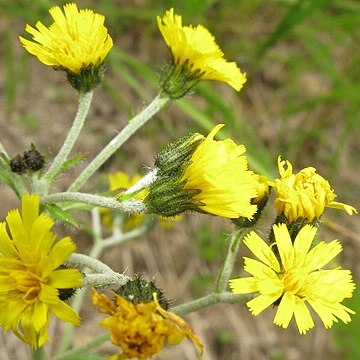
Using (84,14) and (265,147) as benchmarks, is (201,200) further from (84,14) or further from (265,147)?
(265,147)

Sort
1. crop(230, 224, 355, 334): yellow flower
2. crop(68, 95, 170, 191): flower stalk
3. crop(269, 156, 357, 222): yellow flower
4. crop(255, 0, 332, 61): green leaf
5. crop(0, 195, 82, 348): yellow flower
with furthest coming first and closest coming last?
crop(255, 0, 332, 61): green leaf
crop(68, 95, 170, 191): flower stalk
crop(269, 156, 357, 222): yellow flower
crop(230, 224, 355, 334): yellow flower
crop(0, 195, 82, 348): yellow flower

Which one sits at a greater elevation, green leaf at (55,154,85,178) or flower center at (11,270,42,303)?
green leaf at (55,154,85,178)

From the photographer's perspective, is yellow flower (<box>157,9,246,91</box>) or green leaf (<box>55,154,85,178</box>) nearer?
green leaf (<box>55,154,85,178</box>)

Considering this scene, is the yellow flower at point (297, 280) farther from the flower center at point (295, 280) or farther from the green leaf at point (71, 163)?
the green leaf at point (71, 163)

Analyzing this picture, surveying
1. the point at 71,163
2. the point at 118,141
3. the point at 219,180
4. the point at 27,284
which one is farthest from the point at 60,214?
the point at 219,180

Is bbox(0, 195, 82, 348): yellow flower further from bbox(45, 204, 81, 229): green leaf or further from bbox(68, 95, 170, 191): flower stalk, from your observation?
bbox(68, 95, 170, 191): flower stalk

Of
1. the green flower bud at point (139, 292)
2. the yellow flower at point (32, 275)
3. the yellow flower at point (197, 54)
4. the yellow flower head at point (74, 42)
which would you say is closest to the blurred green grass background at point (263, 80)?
the yellow flower at point (197, 54)

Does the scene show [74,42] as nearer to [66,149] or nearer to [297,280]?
[66,149]

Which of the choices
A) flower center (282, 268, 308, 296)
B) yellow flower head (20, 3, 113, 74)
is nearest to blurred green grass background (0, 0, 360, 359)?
yellow flower head (20, 3, 113, 74)
